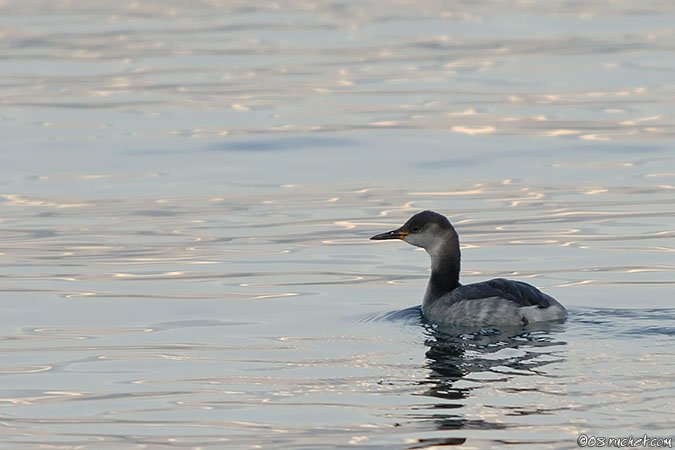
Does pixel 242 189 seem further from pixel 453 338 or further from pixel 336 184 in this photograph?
pixel 453 338

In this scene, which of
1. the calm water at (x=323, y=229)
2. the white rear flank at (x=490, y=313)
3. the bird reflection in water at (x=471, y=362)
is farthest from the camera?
the white rear flank at (x=490, y=313)

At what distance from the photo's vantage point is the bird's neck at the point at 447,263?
1380cm

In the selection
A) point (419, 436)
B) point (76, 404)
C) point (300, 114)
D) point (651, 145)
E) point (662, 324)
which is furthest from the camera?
point (300, 114)

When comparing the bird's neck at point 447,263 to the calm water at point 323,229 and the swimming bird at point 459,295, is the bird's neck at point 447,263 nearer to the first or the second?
the swimming bird at point 459,295

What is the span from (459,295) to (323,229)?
4762mm

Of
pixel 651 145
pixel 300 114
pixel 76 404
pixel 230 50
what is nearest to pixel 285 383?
pixel 76 404

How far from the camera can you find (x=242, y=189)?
66.1ft

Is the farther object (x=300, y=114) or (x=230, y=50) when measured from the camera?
(x=230, y=50)

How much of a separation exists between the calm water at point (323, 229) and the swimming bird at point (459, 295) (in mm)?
238

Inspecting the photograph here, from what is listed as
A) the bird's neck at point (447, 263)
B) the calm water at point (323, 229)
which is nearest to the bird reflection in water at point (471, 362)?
the calm water at point (323, 229)

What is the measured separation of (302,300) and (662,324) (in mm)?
3406

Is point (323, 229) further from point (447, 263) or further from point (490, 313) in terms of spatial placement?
Result: point (490, 313)

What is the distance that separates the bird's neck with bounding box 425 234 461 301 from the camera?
13.8 m

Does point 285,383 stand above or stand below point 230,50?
below
